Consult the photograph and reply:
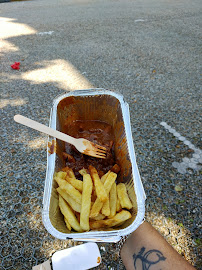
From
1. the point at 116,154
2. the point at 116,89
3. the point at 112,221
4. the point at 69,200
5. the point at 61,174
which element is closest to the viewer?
the point at 112,221

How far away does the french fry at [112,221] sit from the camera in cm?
158

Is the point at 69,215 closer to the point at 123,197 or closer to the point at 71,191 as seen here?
the point at 71,191


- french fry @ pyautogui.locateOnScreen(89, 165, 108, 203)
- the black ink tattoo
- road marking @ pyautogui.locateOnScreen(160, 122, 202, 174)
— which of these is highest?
french fry @ pyautogui.locateOnScreen(89, 165, 108, 203)

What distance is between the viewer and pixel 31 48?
6.69 meters

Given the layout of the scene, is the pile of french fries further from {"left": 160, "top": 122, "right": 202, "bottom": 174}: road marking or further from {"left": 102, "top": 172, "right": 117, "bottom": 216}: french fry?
{"left": 160, "top": 122, "right": 202, "bottom": 174}: road marking

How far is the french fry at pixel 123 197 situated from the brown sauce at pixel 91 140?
0.30 metres

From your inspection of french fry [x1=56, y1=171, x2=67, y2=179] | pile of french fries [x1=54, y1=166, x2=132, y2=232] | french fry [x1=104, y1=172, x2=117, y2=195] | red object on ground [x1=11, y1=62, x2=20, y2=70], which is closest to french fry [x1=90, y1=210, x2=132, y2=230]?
pile of french fries [x1=54, y1=166, x2=132, y2=232]

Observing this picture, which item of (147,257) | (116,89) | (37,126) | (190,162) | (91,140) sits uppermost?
(37,126)

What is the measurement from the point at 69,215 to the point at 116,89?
3653 mm

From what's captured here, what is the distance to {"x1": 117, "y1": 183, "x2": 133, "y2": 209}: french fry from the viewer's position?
1.69 m

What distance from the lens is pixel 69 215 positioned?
5.29ft

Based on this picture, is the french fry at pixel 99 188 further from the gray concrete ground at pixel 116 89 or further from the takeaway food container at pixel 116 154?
the gray concrete ground at pixel 116 89

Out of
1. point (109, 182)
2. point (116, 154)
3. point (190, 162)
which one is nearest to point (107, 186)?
point (109, 182)

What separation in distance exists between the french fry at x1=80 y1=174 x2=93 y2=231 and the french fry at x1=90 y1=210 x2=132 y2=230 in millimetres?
92
